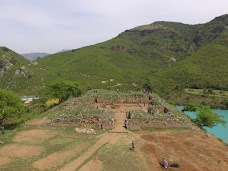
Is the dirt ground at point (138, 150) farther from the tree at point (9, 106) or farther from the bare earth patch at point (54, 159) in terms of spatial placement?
the tree at point (9, 106)

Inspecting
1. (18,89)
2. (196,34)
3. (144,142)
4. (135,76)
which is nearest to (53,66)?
(18,89)

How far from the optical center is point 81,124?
38000 mm

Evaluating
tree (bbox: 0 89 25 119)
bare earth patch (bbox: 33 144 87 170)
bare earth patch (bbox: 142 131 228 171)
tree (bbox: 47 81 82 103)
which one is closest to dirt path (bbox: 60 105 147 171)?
bare earth patch (bbox: 33 144 87 170)

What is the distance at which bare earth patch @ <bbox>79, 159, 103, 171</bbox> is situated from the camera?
24828 millimetres

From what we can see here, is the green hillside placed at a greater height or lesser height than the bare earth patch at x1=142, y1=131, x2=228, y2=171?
greater

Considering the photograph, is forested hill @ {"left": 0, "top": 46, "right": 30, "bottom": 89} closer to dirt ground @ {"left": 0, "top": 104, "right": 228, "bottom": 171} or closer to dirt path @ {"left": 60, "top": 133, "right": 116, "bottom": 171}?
dirt ground @ {"left": 0, "top": 104, "right": 228, "bottom": 171}

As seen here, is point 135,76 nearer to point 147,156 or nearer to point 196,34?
point 196,34

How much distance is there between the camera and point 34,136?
109ft

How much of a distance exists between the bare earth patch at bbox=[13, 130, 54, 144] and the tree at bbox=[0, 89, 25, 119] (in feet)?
21.8

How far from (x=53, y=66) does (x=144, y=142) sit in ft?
422

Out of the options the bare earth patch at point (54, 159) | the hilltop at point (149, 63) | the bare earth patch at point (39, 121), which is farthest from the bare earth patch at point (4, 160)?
the hilltop at point (149, 63)

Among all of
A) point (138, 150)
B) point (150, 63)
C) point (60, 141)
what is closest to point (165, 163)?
point (138, 150)

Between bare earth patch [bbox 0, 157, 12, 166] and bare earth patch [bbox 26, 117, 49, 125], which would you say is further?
bare earth patch [bbox 26, 117, 49, 125]

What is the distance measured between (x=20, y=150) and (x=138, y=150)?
12.6 meters
